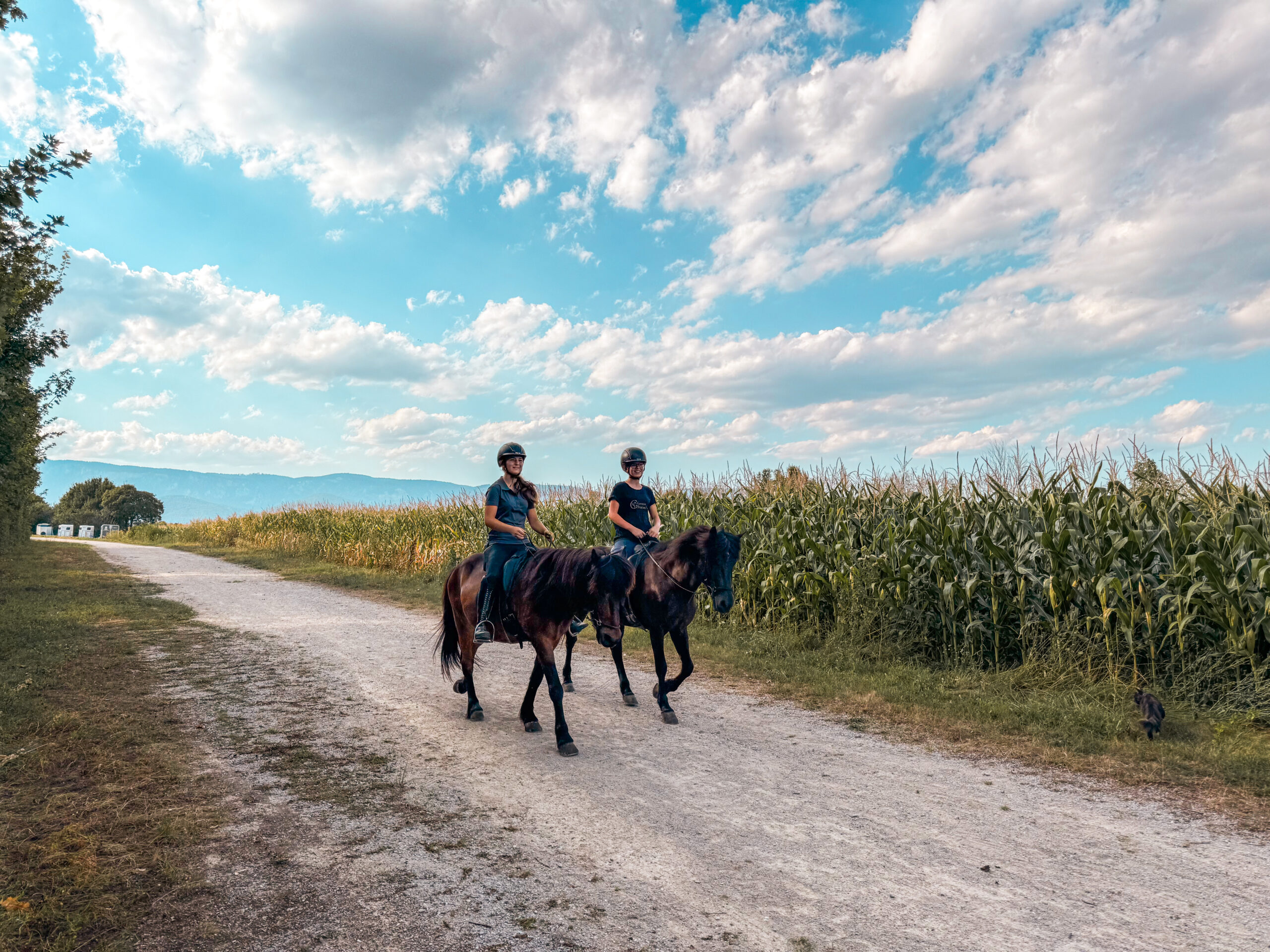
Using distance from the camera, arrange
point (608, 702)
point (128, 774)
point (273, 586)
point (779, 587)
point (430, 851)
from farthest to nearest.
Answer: point (273, 586), point (779, 587), point (608, 702), point (128, 774), point (430, 851)

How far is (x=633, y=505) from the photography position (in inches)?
299

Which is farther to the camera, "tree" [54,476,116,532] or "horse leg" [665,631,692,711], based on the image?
"tree" [54,476,116,532]

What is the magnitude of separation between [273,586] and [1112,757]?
1865cm

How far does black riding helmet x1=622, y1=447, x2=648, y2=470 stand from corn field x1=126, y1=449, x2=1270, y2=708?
13.3 feet

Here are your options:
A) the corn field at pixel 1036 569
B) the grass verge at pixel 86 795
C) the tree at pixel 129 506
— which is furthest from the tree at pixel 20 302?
the tree at pixel 129 506

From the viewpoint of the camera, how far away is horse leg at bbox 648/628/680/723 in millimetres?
6758

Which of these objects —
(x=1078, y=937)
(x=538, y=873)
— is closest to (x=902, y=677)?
(x=1078, y=937)

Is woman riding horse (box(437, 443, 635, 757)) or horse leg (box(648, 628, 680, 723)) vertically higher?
woman riding horse (box(437, 443, 635, 757))

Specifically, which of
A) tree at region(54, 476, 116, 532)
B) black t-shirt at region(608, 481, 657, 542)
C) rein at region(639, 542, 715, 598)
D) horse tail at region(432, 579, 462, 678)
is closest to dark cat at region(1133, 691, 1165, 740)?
rein at region(639, 542, 715, 598)

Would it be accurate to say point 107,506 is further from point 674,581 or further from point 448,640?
point 674,581

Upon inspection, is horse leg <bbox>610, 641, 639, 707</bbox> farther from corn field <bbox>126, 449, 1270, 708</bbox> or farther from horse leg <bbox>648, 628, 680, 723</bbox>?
corn field <bbox>126, 449, 1270, 708</bbox>

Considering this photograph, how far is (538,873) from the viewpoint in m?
3.74

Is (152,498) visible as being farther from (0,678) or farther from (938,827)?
(938,827)

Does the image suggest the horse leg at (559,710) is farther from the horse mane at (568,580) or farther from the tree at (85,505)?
the tree at (85,505)
